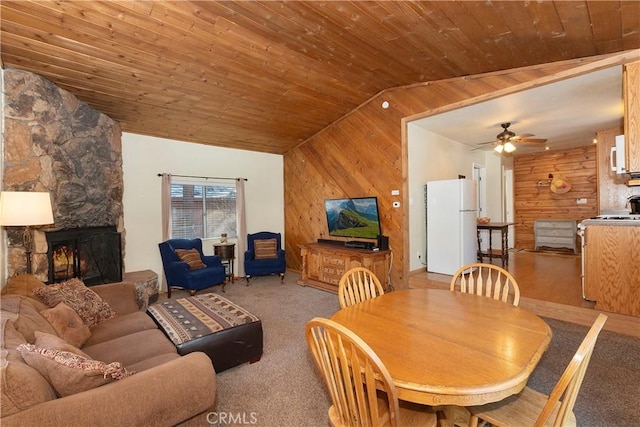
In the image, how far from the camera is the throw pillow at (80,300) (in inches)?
87.7

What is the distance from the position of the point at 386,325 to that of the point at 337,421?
19.6 inches

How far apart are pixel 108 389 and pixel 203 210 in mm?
4587

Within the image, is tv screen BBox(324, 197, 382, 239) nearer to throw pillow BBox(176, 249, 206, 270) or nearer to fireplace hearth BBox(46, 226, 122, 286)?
throw pillow BBox(176, 249, 206, 270)

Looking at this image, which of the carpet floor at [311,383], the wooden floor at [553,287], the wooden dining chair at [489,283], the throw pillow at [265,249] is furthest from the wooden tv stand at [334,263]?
the wooden dining chair at [489,283]

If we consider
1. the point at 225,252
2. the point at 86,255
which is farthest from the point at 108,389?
the point at 225,252

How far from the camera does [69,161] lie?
3.57 m

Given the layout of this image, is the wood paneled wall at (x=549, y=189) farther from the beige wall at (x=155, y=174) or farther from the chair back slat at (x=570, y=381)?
the chair back slat at (x=570, y=381)

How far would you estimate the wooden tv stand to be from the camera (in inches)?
172

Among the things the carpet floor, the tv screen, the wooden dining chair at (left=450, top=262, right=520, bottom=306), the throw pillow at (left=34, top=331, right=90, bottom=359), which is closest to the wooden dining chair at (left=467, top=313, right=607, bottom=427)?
the wooden dining chair at (left=450, top=262, right=520, bottom=306)

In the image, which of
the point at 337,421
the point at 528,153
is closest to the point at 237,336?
the point at 337,421

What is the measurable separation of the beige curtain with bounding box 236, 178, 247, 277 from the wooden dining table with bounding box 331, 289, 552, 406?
4327 mm

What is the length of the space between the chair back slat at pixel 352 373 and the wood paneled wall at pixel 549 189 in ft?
26.2

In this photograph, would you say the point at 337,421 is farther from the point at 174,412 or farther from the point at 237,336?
the point at 237,336

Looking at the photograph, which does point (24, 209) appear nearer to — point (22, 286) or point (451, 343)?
point (22, 286)
